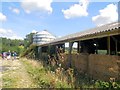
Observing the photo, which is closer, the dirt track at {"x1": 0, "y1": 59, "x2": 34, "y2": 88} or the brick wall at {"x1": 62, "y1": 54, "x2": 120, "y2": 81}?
the brick wall at {"x1": 62, "y1": 54, "x2": 120, "y2": 81}

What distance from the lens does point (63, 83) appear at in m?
9.50

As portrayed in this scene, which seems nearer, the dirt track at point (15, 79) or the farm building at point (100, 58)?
the farm building at point (100, 58)

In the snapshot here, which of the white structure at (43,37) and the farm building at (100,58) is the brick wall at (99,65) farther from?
the white structure at (43,37)

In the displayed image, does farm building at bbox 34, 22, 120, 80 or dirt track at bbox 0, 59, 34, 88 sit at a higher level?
farm building at bbox 34, 22, 120, 80

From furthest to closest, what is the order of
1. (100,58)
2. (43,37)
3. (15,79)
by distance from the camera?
(43,37) < (15,79) < (100,58)

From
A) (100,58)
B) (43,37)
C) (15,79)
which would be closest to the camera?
(100,58)

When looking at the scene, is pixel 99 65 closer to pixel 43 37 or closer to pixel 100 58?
pixel 100 58

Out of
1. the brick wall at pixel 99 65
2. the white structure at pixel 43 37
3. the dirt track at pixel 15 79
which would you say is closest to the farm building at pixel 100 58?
the brick wall at pixel 99 65

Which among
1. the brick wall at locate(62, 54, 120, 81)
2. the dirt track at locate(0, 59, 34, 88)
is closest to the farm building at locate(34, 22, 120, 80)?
the brick wall at locate(62, 54, 120, 81)

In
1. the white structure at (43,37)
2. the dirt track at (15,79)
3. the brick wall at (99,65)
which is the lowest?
the dirt track at (15,79)

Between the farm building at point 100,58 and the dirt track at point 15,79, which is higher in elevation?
the farm building at point 100,58

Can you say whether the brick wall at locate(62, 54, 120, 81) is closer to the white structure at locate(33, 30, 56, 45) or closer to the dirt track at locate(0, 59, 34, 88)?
the dirt track at locate(0, 59, 34, 88)

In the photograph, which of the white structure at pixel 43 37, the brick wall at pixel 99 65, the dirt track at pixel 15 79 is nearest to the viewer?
the brick wall at pixel 99 65

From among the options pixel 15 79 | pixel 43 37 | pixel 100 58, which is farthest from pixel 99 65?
pixel 43 37
